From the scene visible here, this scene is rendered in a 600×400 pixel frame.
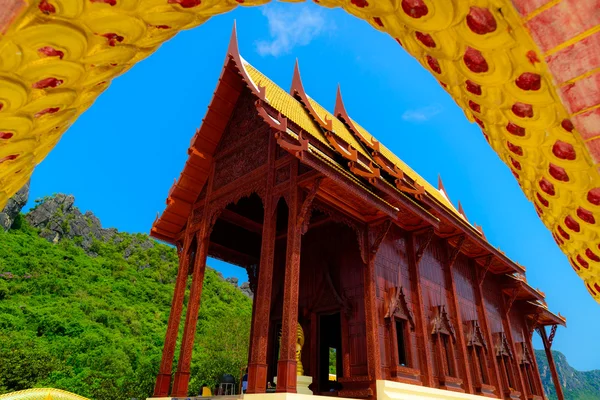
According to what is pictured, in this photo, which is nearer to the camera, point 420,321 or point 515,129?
point 515,129

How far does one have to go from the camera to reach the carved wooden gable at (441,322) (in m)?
9.99

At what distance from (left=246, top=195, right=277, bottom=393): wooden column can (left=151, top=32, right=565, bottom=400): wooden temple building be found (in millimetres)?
22

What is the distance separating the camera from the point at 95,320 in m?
25.8

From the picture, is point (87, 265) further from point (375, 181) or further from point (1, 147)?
point (1, 147)

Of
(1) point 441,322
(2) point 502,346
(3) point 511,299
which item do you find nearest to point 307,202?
(1) point 441,322

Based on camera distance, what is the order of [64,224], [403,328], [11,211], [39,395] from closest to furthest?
[39,395] < [403,328] < [11,211] < [64,224]

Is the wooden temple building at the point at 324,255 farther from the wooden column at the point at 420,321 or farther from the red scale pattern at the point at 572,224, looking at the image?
the red scale pattern at the point at 572,224

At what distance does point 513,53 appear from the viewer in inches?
47.0

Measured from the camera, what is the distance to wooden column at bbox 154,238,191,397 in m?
8.48

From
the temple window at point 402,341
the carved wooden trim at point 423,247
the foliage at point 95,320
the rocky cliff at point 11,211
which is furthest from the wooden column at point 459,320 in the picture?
the rocky cliff at point 11,211

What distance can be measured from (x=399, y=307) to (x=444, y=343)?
214 centimetres

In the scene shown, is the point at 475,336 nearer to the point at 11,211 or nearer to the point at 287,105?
the point at 287,105

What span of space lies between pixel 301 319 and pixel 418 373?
3.01m

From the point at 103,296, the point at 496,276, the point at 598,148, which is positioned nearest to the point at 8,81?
the point at 598,148
